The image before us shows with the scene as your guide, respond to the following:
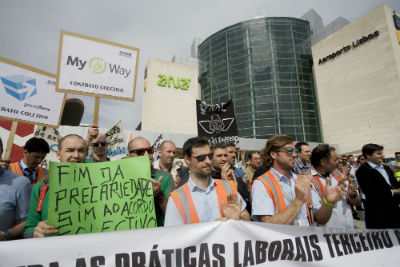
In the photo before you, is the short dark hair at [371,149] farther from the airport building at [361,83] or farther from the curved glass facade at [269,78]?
the curved glass facade at [269,78]

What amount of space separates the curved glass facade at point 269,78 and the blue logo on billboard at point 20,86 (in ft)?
96.4

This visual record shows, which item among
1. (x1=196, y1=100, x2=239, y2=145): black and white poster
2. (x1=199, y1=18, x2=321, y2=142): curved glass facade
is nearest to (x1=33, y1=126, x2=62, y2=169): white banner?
(x1=196, y1=100, x2=239, y2=145): black and white poster

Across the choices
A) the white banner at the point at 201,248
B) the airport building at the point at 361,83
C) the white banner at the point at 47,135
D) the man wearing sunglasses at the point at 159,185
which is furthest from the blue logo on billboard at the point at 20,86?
the airport building at the point at 361,83

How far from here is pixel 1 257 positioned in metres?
1.55

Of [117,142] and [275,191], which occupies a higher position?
[117,142]

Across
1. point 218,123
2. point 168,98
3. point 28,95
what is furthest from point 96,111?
point 168,98

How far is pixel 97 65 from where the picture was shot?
11.6ft

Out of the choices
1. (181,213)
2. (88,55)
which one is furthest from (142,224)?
(88,55)

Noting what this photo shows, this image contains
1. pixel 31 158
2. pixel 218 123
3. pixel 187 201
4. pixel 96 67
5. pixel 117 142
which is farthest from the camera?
pixel 218 123

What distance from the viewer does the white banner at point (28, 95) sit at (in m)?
3.54

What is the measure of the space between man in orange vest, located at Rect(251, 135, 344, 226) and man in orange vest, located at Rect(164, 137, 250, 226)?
0.19m

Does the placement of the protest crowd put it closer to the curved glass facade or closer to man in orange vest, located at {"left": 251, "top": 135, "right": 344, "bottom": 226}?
man in orange vest, located at {"left": 251, "top": 135, "right": 344, "bottom": 226}

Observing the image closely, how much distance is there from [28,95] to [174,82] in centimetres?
3113

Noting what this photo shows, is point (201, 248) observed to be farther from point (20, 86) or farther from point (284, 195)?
point (20, 86)
